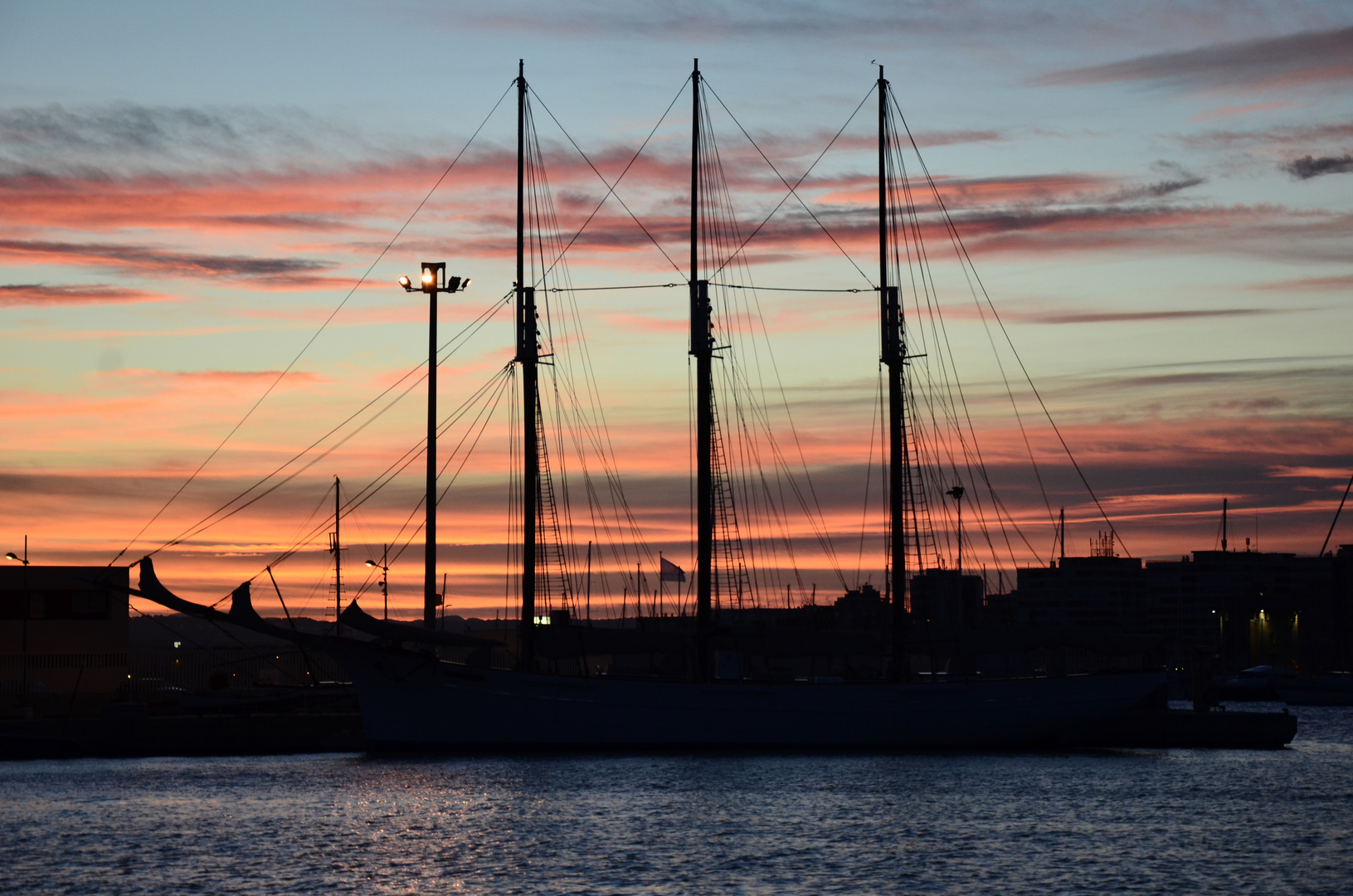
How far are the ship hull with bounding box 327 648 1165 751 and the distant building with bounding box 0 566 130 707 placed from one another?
2051cm

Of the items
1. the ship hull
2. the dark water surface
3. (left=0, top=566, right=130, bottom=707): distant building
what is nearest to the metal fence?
(left=0, top=566, right=130, bottom=707): distant building

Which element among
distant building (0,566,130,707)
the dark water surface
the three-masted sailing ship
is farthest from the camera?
distant building (0,566,130,707)

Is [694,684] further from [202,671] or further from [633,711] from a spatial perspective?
[202,671]

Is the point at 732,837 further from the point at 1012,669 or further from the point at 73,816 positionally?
the point at 1012,669

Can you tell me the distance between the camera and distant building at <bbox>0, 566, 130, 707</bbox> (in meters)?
75.1

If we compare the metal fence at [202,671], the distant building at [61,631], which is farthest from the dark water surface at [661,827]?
the distant building at [61,631]

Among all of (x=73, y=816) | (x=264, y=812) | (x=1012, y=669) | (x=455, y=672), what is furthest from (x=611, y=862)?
(x=1012, y=669)

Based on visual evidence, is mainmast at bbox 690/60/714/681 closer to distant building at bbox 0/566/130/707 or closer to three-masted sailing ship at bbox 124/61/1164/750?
three-masted sailing ship at bbox 124/61/1164/750

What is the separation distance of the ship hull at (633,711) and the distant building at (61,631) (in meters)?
20.5

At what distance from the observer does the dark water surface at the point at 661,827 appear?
120 ft

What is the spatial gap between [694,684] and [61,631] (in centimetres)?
3414

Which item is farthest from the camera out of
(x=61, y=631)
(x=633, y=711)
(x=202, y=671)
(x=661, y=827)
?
(x=202, y=671)

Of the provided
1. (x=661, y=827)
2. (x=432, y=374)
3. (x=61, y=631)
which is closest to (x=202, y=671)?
(x=61, y=631)

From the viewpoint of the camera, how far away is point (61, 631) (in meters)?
76.2
